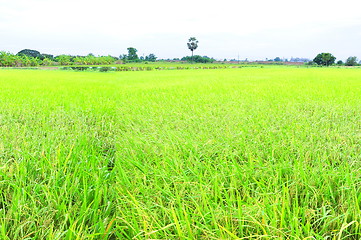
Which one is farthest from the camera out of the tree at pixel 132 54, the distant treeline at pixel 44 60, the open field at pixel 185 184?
the tree at pixel 132 54

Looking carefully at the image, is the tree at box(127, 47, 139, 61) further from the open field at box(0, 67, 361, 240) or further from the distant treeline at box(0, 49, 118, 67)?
the open field at box(0, 67, 361, 240)

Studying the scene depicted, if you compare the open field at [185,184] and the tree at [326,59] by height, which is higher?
the tree at [326,59]

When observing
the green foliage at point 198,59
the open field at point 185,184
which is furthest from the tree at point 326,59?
the open field at point 185,184

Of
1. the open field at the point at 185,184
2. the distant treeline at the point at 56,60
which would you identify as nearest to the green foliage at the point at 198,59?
the distant treeline at the point at 56,60

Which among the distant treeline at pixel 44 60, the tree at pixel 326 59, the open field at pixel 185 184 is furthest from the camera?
the tree at pixel 326 59

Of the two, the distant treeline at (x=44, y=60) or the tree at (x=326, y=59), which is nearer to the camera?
the distant treeline at (x=44, y=60)

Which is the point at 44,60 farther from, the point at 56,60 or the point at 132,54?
the point at 132,54

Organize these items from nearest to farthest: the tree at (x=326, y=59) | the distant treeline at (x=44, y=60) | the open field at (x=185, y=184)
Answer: the open field at (x=185, y=184)
the distant treeline at (x=44, y=60)
the tree at (x=326, y=59)

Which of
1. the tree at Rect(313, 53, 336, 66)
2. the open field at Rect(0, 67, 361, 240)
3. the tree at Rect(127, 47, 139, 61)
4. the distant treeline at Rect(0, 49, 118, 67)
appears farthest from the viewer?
the tree at Rect(313, 53, 336, 66)

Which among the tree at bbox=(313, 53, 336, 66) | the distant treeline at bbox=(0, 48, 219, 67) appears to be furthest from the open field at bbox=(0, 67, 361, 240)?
the tree at bbox=(313, 53, 336, 66)

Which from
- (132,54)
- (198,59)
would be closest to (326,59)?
(198,59)

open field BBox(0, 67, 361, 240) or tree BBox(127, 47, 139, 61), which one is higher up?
tree BBox(127, 47, 139, 61)

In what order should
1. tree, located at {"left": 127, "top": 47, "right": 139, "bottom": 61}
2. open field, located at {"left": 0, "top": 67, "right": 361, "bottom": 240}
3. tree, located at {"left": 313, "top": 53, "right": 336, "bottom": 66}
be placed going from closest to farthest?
open field, located at {"left": 0, "top": 67, "right": 361, "bottom": 240} < tree, located at {"left": 127, "top": 47, "right": 139, "bottom": 61} < tree, located at {"left": 313, "top": 53, "right": 336, "bottom": 66}

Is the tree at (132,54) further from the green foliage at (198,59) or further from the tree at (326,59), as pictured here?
the tree at (326,59)
